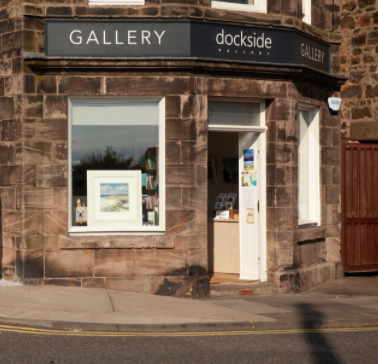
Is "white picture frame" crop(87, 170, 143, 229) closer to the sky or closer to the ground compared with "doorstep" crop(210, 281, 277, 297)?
closer to the sky

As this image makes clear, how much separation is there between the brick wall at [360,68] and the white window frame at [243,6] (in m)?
4.63

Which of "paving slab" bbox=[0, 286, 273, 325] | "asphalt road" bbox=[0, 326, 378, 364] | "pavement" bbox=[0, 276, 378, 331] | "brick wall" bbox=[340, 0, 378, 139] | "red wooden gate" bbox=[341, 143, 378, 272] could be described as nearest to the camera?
"asphalt road" bbox=[0, 326, 378, 364]

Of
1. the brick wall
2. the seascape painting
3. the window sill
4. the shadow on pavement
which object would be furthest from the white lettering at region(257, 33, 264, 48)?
the brick wall

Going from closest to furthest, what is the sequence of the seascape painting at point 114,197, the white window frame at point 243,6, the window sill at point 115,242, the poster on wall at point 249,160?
the window sill at point 115,242, the seascape painting at point 114,197, the white window frame at point 243,6, the poster on wall at point 249,160

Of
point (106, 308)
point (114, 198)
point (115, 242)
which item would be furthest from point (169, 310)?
point (114, 198)

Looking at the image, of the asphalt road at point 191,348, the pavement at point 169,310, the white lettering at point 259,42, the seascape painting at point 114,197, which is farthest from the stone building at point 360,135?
the asphalt road at point 191,348

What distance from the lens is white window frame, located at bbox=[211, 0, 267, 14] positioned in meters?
10.4

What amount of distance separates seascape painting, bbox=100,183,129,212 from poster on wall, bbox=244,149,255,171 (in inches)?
86.7

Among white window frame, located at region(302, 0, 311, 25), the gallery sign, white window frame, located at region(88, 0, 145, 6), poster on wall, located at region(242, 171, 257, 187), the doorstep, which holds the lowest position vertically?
the doorstep

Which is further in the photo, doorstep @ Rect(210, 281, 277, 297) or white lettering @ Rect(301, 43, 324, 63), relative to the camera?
white lettering @ Rect(301, 43, 324, 63)

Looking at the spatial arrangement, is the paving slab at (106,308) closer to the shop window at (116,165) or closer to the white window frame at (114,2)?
the shop window at (116,165)

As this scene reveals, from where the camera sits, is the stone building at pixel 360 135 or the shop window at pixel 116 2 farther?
the stone building at pixel 360 135

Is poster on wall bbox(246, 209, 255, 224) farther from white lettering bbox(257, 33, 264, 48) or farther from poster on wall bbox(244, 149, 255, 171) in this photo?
white lettering bbox(257, 33, 264, 48)

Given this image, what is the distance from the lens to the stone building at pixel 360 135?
12.4 meters
